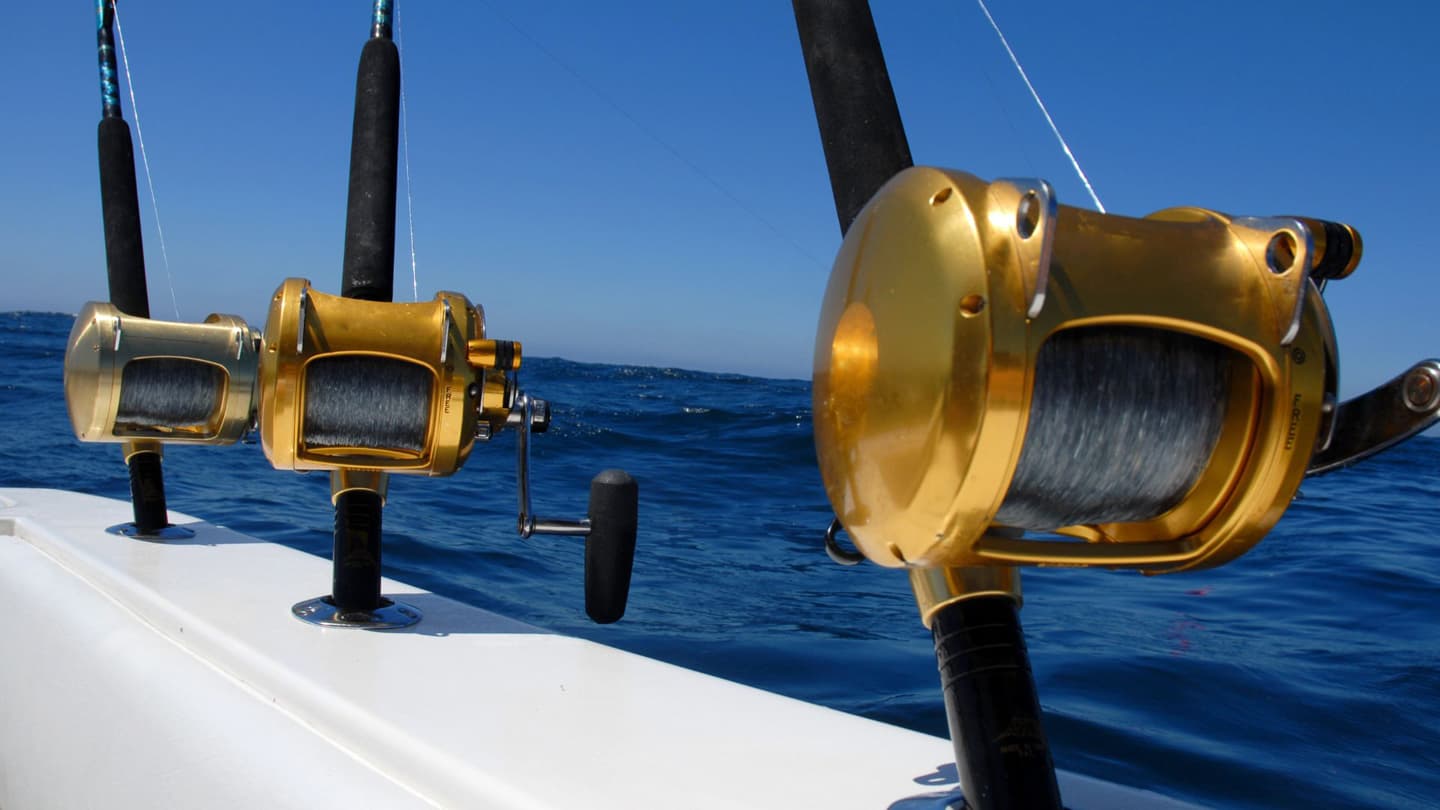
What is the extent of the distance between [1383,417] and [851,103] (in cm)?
45

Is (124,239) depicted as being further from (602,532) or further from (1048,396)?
(1048,396)

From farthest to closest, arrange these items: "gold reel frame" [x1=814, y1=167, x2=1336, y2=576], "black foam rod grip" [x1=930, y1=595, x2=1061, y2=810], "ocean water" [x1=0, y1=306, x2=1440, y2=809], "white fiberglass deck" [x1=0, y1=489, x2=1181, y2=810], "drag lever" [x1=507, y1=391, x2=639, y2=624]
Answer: "ocean water" [x1=0, y1=306, x2=1440, y2=809] < "drag lever" [x1=507, y1=391, x2=639, y2=624] < "white fiberglass deck" [x1=0, y1=489, x2=1181, y2=810] < "black foam rod grip" [x1=930, y1=595, x2=1061, y2=810] < "gold reel frame" [x1=814, y1=167, x2=1336, y2=576]

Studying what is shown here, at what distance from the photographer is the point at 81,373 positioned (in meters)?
1.81

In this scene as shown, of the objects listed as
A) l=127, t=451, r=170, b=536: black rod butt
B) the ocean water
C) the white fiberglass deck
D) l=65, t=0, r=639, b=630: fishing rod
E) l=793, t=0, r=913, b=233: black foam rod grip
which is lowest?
the ocean water

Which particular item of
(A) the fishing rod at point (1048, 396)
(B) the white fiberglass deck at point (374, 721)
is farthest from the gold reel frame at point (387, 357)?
(A) the fishing rod at point (1048, 396)

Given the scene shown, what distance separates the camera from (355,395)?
1.42 meters

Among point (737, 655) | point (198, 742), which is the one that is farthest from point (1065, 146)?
point (737, 655)

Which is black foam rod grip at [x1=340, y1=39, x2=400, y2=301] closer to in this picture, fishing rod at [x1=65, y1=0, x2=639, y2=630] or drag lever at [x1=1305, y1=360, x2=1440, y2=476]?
fishing rod at [x1=65, y1=0, x2=639, y2=630]

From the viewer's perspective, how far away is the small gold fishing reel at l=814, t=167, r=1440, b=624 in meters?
0.57

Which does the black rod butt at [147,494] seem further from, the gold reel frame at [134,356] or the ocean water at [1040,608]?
the ocean water at [1040,608]

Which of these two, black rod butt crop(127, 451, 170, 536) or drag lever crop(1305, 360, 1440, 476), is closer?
drag lever crop(1305, 360, 1440, 476)

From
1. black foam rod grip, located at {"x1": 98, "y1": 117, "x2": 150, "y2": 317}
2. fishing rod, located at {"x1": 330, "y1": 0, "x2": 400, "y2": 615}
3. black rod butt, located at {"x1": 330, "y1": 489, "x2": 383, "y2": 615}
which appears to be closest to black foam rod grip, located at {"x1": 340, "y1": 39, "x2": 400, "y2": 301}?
fishing rod, located at {"x1": 330, "y1": 0, "x2": 400, "y2": 615}

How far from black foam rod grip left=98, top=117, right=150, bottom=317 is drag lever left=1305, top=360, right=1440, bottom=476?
242 cm

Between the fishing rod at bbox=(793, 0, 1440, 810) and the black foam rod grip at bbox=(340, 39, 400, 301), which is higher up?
the black foam rod grip at bbox=(340, 39, 400, 301)
